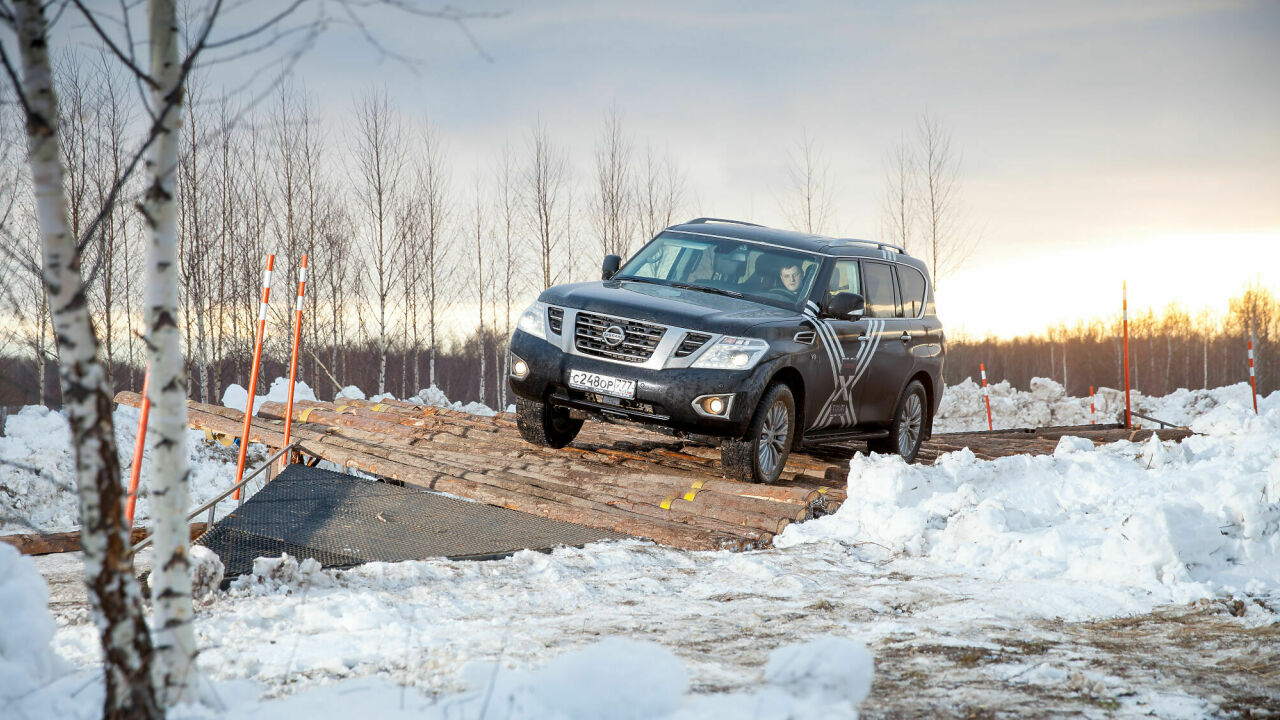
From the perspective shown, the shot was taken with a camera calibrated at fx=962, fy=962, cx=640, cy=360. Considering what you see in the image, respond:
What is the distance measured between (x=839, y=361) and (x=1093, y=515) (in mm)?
2464

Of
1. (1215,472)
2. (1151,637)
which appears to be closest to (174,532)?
(1151,637)

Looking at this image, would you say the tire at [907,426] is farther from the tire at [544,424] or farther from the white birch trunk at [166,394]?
the white birch trunk at [166,394]

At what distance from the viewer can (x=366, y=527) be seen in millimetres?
7191

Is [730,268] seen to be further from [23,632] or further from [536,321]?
[23,632]

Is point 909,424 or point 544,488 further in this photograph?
point 909,424

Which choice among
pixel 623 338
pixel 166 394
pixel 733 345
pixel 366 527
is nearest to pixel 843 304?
pixel 733 345

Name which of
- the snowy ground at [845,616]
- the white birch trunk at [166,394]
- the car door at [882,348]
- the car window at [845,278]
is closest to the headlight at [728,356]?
the snowy ground at [845,616]

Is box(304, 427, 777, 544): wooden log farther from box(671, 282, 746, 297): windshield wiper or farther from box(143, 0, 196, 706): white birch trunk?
box(143, 0, 196, 706): white birch trunk

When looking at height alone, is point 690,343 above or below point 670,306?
below

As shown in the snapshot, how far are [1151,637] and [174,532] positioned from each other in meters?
4.44

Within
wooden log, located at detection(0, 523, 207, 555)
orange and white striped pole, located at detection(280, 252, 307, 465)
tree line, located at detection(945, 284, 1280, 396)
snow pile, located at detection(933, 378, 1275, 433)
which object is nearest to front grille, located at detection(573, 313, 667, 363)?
orange and white striped pole, located at detection(280, 252, 307, 465)

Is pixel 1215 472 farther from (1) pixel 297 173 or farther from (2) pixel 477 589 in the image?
(1) pixel 297 173

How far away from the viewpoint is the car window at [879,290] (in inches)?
364

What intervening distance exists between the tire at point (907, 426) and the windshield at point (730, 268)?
218 cm
